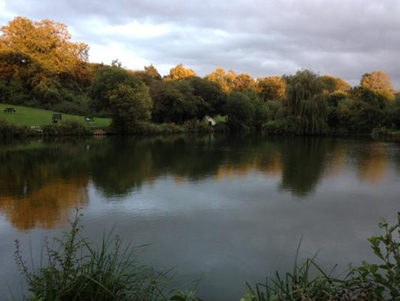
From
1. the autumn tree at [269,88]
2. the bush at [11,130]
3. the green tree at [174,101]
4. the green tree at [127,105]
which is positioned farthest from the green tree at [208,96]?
the bush at [11,130]

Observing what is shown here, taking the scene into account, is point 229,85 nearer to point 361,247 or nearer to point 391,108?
point 391,108

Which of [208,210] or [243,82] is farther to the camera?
[243,82]

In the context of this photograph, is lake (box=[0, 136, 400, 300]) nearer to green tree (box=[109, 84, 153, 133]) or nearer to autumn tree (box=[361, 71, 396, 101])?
green tree (box=[109, 84, 153, 133])

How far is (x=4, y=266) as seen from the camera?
557 cm

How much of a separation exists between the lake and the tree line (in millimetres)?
19490

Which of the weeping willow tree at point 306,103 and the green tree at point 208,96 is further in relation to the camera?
the green tree at point 208,96

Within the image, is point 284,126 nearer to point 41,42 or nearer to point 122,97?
point 122,97

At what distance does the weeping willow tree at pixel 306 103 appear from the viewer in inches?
1585

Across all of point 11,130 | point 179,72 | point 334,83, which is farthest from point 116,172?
point 334,83

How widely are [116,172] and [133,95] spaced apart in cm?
2093

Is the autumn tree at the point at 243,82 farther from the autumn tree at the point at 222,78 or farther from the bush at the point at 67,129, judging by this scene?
the bush at the point at 67,129

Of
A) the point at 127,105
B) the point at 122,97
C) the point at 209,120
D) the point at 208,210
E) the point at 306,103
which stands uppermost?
the point at 306,103

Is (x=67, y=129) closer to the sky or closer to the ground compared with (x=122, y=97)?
closer to the ground

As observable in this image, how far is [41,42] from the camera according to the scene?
42125 millimetres
